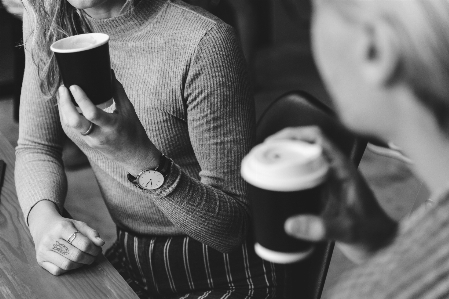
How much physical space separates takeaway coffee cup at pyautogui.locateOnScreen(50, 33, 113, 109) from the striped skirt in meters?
0.50

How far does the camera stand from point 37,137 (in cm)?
146

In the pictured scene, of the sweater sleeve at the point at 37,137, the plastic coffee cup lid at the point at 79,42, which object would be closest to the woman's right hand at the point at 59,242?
the sweater sleeve at the point at 37,137

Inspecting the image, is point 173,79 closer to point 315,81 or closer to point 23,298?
point 23,298

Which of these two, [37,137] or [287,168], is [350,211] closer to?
[287,168]

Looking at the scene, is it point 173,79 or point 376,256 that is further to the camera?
point 173,79

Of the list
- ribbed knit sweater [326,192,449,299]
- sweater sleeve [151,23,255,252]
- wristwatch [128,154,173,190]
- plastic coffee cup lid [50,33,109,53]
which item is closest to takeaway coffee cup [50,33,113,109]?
plastic coffee cup lid [50,33,109,53]

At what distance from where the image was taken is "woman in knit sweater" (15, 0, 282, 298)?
110 cm

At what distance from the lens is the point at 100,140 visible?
947 mm

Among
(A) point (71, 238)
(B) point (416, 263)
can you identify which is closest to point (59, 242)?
(A) point (71, 238)

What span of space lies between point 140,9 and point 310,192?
33.8 inches

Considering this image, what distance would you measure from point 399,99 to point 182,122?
84 cm

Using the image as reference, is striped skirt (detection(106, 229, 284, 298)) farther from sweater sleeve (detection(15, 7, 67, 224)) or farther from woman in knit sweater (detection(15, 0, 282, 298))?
sweater sleeve (detection(15, 7, 67, 224))

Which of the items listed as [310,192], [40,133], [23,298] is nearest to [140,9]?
[40,133]

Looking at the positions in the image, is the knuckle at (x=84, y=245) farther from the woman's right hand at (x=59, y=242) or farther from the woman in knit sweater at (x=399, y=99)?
the woman in knit sweater at (x=399, y=99)
